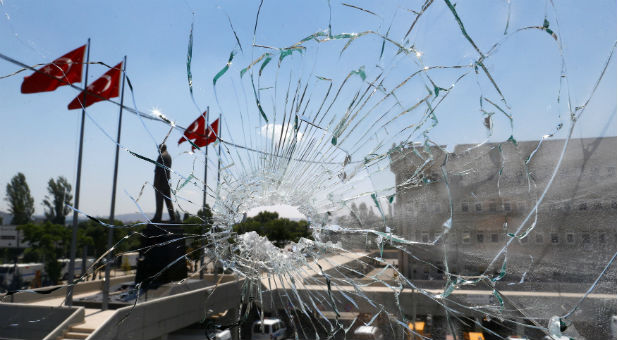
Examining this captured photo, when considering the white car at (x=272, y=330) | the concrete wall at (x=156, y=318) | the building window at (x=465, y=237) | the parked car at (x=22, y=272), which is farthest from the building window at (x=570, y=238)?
the parked car at (x=22, y=272)

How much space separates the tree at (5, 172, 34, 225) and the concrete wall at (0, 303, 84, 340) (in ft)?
14.7

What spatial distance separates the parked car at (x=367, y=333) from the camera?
1.59 metres

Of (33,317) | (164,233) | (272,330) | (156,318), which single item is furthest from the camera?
(156,318)

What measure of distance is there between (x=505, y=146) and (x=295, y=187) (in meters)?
0.78

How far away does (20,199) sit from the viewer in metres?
6.83

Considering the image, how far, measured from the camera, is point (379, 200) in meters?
1.45

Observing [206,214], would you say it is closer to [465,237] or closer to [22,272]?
[465,237]

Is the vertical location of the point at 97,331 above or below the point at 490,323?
below

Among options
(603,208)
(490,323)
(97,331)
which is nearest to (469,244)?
(490,323)

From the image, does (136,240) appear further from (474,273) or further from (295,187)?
(474,273)

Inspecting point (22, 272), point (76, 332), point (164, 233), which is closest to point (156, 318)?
point (76, 332)

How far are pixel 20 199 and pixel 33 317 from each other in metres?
4.78

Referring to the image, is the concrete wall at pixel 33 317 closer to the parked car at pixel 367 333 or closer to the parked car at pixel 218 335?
the parked car at pixel 218 335

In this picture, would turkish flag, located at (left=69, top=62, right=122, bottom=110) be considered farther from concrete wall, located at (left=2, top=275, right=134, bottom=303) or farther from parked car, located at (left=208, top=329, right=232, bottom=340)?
parked car, located at (left=208, top=329, right=232, bottom=340)
